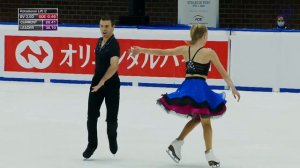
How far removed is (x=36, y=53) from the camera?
16.5 meters

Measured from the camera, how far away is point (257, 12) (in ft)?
74.2

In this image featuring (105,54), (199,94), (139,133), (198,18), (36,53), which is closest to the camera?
(199,94)

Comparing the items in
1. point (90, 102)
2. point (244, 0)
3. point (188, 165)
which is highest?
point (244, 0)

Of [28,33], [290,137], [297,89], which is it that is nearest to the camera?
[290,137]

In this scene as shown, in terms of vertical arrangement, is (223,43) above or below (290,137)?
above

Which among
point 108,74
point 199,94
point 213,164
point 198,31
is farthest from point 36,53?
point 213,164

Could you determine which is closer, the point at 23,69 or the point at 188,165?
the point at 188,165

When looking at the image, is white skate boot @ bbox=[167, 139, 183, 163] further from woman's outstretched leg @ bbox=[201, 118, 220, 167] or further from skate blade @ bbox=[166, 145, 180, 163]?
woman's outstretched leg @ bbox=[201, 118, 220, 167]

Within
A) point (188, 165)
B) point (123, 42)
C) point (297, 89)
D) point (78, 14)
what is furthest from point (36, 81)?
point (188, 165)

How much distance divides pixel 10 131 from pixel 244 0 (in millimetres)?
13317

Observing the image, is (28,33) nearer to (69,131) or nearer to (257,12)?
(69,131)
